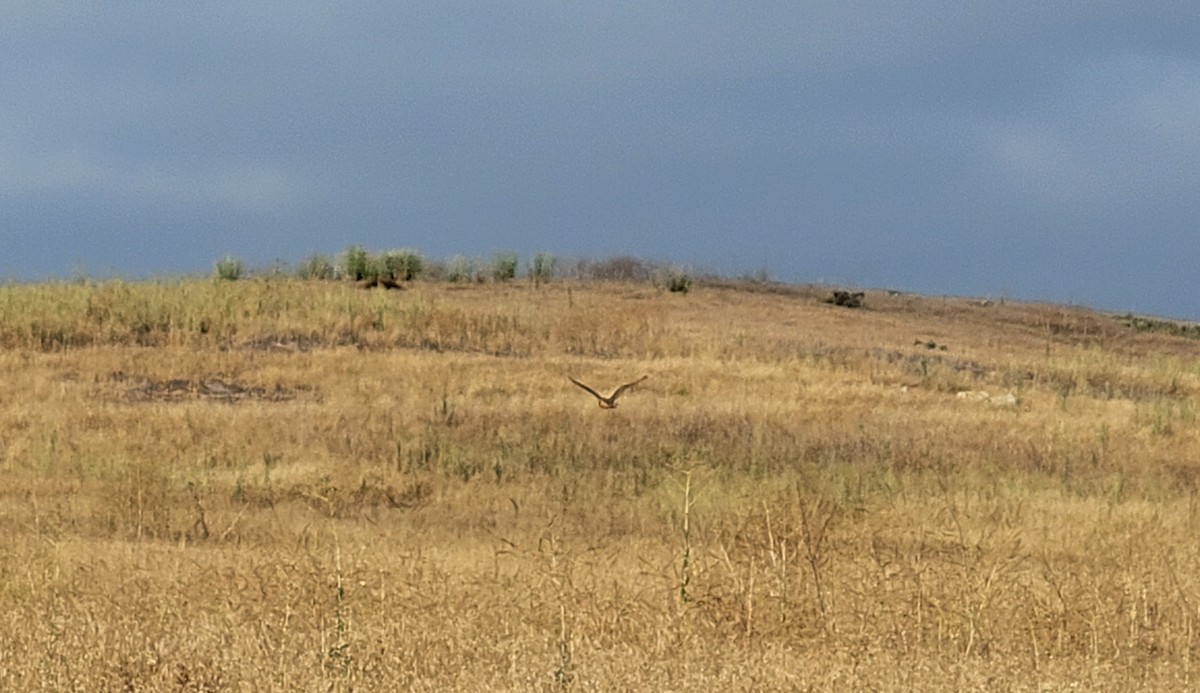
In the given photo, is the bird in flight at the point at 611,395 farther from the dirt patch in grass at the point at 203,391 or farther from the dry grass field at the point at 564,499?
the dirt patch in grass at the point at 203,391

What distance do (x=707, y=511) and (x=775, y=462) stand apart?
130 inches

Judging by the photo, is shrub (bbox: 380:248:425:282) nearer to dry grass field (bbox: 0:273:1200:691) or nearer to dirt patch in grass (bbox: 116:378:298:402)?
dry grass field (bbox: 0:273:1200:691)

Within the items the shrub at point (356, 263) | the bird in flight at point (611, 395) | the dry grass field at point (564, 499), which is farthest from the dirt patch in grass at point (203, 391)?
the shrub at point (356, 263)

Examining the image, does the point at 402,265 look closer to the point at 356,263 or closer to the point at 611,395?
the point at 356,263

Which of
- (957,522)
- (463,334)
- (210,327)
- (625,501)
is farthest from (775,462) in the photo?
(210,327)

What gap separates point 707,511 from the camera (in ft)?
40.7

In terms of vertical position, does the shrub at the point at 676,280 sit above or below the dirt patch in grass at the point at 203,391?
above

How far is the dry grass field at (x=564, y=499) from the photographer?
21.3ft

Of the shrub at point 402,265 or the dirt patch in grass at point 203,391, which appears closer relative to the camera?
Answer: the dirt patch in grass at point 203,391

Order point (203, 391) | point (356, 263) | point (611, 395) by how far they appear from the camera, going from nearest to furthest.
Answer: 1. point (611, 395)
2. point (203, 391)
3. point (356, 263)

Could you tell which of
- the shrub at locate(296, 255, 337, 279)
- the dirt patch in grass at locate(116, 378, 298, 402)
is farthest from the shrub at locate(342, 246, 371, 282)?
the dirt patch in grass at locate(116, 378, 298, 402)

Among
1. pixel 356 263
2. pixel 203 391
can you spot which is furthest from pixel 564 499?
pixel 356 263

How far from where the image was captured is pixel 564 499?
44.4 ft

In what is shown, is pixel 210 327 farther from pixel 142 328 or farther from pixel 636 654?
pixel 636 654
